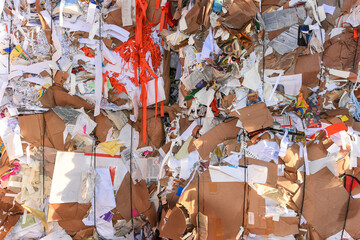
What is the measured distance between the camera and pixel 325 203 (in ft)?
5.77

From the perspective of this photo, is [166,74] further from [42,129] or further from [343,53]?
[343,53]

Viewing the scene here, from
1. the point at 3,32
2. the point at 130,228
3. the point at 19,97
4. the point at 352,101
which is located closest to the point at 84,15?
the point at 3,32

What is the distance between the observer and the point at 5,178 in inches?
82.0

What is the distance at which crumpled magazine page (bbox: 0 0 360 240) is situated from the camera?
1800mm

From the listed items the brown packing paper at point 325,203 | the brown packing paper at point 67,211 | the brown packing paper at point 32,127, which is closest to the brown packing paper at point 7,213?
the brown packing paper at point 67,211

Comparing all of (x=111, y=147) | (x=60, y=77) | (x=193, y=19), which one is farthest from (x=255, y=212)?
(x=60, y=77)

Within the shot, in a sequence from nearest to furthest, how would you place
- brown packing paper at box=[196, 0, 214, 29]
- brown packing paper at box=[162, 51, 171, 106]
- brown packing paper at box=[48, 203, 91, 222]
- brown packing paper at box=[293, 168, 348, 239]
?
brown packing paper at box=[293, 168, 348, 239]
brown packing paper at box=[196, 0, 214, 29]
brown packing paper at box=[48, 203, 91, 222]
brown packing paper at box=[162, 51, 171, 106]

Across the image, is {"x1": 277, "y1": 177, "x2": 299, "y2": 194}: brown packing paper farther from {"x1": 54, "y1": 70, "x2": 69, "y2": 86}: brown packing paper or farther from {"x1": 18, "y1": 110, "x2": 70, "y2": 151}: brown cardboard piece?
{"x1": 54, "y1": 70, "x2": 69, "y2": 86}: brown packing paper

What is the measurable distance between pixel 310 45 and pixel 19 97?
202 cm

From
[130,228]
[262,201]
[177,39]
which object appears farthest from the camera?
[130,228]

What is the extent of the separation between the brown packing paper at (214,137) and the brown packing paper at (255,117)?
11cm

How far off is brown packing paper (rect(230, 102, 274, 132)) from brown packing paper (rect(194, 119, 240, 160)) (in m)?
0.11

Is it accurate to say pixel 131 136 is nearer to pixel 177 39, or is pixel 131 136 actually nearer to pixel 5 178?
Result: pixel 177 39

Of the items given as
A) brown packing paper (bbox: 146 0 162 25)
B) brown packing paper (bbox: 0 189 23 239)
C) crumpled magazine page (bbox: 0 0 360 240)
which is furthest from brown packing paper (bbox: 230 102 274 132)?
brown packing paper (bbox: 0 189 23 239)
